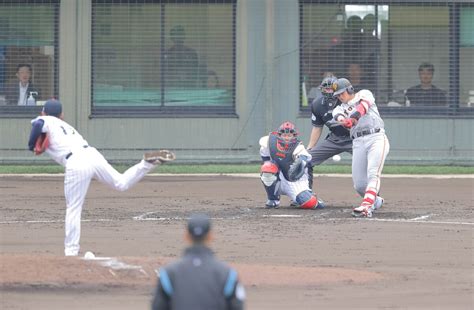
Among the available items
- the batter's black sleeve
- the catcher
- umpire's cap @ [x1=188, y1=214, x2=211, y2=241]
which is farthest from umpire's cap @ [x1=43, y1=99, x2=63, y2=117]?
umpire's cap @ [x1=188, y1=214, x2=211, y2=241]

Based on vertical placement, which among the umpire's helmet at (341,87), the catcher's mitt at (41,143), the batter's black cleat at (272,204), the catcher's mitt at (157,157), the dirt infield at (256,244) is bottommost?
the dirt infield at (256,244)

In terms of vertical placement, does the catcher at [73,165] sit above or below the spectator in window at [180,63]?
below

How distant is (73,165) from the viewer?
11.5 m

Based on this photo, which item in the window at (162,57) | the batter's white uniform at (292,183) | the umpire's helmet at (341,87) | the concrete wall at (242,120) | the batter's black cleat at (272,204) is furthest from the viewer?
the window at (162,57)

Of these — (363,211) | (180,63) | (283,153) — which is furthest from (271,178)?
(180,63)

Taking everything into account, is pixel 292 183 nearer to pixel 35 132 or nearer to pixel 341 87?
pixel 341 87

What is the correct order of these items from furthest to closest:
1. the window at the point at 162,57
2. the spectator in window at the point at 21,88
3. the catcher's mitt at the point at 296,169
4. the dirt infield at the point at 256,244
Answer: the spectator in window at the point at 21,88
the window at the point at 162,57
the catcher's mitt at the point at 296,169
the dirt infield at the point at 256,244

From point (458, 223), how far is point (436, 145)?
852 centimetres

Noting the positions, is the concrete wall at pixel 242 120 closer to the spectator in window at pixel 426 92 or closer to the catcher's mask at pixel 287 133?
the spectator in window at pixel 426 92

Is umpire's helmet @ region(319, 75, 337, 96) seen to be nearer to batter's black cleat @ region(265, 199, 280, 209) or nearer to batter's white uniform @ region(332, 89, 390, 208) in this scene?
batter's white uniform @ region(332, 89, 390, 208)

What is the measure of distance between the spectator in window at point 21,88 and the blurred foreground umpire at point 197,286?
18246 mm

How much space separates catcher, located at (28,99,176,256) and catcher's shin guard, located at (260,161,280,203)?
440cm

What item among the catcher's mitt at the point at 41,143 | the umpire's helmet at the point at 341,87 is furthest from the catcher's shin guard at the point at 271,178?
the catcher's mitt at the point at 41,143

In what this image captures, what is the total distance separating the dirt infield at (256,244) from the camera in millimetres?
10133
